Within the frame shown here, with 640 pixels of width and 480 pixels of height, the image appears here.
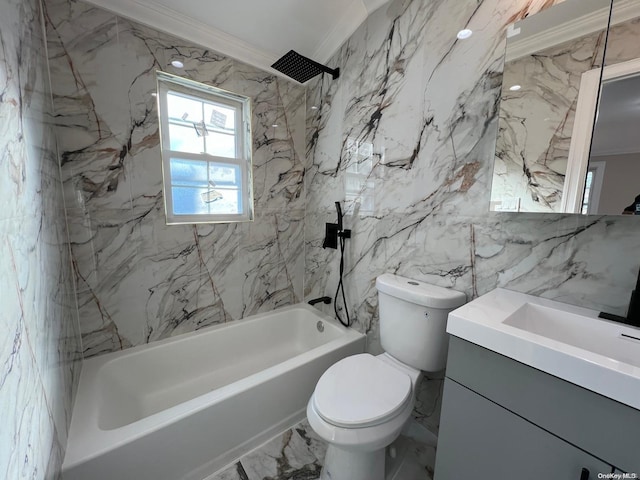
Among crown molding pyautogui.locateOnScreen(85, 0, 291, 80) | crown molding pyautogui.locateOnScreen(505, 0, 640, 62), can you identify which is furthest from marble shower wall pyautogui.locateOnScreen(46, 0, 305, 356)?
crown molding pyautogui.locateOnScreen(505, 0, 640, 62)

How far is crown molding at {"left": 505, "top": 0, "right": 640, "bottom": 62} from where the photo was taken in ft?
2.78

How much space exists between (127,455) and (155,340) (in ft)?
2.62

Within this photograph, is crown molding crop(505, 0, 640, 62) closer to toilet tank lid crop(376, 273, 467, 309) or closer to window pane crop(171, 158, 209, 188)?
toilet tank lid crop(376, 273, 467, 309)

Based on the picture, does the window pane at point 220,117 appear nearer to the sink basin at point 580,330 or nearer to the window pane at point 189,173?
the window pane at point 189,173

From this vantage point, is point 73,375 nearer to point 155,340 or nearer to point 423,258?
point 155,340

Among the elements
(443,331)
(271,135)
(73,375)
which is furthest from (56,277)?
(443,331)

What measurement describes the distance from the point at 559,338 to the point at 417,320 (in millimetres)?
523

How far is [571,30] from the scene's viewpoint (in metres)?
0.96

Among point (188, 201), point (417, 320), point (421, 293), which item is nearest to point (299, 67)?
point (188, 201)

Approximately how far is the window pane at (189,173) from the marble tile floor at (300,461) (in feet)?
5.58

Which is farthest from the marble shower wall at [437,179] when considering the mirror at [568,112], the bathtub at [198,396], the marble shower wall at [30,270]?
the marble shower wall at [30,270]

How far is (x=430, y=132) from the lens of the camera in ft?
4.60

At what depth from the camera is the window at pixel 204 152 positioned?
1.72 meters

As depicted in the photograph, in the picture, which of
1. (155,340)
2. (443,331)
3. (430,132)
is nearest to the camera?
(443,331)
